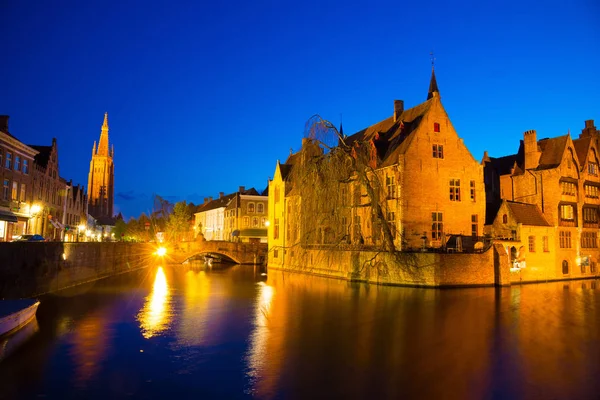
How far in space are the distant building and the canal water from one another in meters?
14.1

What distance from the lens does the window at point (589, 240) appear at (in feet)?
139

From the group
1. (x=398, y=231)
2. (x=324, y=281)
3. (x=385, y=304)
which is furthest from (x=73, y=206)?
(x=385, y=304)

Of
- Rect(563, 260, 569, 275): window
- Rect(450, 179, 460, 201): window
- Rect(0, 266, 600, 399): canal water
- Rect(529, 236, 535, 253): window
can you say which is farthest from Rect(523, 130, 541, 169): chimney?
Rect(0, 266, 600, 399): canal water

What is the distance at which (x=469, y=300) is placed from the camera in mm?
26703

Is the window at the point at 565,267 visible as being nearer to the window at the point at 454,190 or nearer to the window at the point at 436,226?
the window at the point at 454,190

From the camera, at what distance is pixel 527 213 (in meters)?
39.2

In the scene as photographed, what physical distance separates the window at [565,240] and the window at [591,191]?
16.9ft

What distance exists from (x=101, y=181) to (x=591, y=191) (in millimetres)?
130679

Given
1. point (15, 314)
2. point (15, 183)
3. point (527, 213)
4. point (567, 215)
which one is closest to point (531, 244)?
point (527, 213)

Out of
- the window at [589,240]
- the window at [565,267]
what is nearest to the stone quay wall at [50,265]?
the window at [565,267]

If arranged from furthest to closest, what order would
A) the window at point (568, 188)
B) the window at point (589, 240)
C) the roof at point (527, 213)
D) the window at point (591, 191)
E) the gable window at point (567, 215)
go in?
1. the window at point (591, 191)
2. the window at point (589, 240)
3. the window at point (568, 188)
4. the gable window at point (567, 215)
5. the roof at point (527, 213)

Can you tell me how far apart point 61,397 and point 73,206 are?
59.6 m

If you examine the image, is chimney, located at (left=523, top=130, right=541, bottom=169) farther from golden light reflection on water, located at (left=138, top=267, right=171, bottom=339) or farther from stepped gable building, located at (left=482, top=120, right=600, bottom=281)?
golden light reflection on water, located at (left=138, top=267, right=171, bottom=339)

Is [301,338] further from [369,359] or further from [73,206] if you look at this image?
[73,206]
